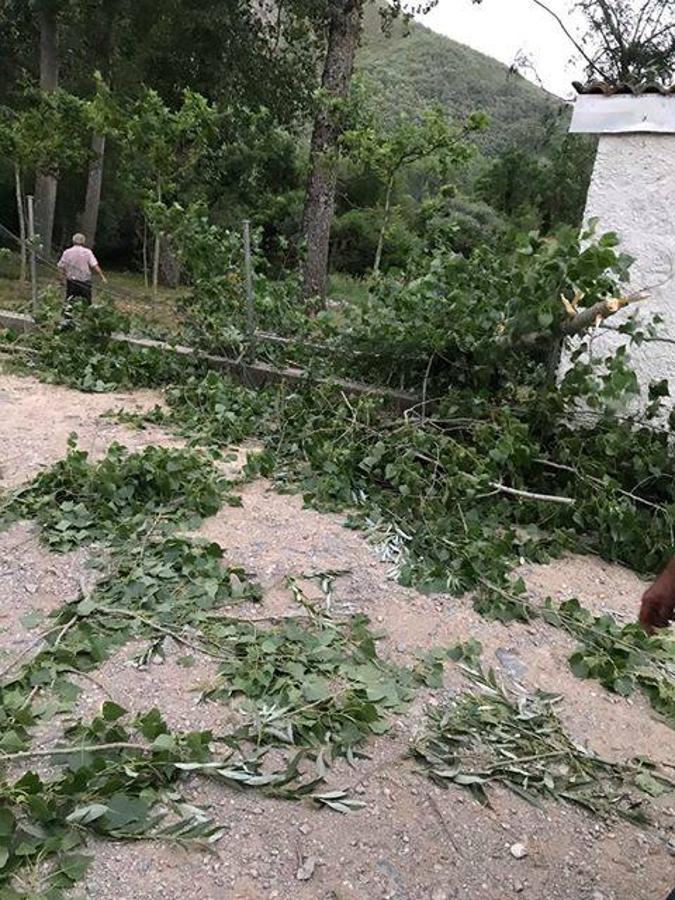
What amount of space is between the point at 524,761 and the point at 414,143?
31.1 feet

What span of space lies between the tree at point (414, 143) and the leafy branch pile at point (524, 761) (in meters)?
8.29

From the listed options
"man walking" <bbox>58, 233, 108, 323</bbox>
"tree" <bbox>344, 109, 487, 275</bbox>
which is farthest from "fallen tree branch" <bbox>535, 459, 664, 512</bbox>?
"man walking" <bbox>58, 233, 108, 323</bbox>

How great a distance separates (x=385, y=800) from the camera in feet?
7.72

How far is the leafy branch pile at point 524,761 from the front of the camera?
247 centimetres

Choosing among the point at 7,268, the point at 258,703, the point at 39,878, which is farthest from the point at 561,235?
the point at 7,268

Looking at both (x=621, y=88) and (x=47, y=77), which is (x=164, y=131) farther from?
(x=621, y=88)

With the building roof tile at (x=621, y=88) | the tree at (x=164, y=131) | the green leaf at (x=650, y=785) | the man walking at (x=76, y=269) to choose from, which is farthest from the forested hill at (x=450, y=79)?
the green leaf at (x=650, y=785)

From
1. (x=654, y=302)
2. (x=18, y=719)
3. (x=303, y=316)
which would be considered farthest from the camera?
(x=303, y=316)

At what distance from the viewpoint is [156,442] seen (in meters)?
5.27

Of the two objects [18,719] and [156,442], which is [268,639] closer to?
[18,719]

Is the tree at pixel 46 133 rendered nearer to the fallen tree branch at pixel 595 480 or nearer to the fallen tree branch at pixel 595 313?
the fallen tree branch at pixel 595 313

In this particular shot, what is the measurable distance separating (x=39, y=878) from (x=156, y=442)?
3539mm

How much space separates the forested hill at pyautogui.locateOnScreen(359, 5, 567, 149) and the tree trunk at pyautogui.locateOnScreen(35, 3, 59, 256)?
2423 centimetres

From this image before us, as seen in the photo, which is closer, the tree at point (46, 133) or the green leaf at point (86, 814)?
the green leaf at point (86, 814)
